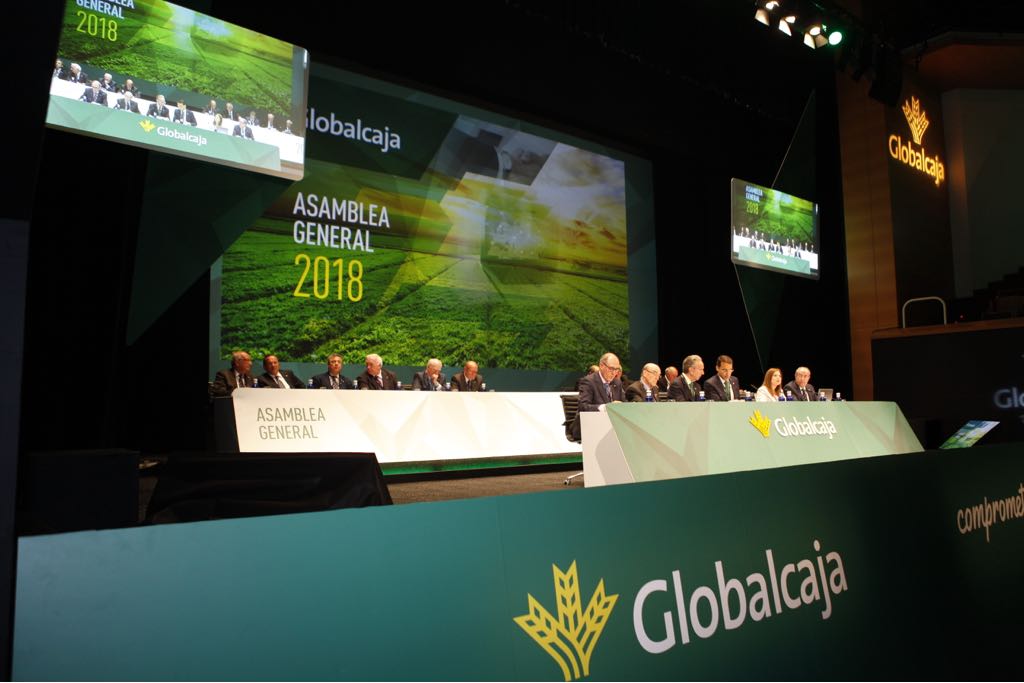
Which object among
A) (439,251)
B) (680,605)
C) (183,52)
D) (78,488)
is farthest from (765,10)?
(78,488)

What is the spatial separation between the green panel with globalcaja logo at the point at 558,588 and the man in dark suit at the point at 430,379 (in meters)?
5.34

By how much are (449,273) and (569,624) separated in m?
7.64

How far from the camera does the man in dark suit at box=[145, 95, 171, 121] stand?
6.06m

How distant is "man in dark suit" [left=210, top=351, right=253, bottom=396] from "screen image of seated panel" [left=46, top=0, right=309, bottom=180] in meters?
1.74

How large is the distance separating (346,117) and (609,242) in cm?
430

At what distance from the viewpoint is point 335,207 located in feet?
26.6

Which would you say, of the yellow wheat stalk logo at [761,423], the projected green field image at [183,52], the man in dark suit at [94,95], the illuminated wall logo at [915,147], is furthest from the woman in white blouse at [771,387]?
the illuminated wall logo at [915,147]

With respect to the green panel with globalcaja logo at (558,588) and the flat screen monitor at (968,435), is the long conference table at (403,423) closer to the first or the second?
the flat screen monitor at (968,435)

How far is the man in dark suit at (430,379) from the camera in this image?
293 inches

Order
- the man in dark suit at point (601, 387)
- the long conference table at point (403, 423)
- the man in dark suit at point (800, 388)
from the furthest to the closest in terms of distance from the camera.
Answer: the man in dark suit at point (800, 388) → the long conference table at point (403, 423) → the man in dark suit at point (601, 387)

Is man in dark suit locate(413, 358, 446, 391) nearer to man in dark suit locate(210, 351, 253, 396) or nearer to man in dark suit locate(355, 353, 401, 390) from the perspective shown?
man in dark suit locate(355, 353, 401, 390)

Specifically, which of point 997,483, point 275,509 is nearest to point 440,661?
point 275,509

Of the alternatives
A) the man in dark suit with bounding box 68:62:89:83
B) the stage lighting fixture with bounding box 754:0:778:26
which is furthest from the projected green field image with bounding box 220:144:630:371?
the stage lighting fixture with bounding box 754:0:778:26

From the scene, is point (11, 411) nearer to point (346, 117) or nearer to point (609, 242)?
point (346, 117)
